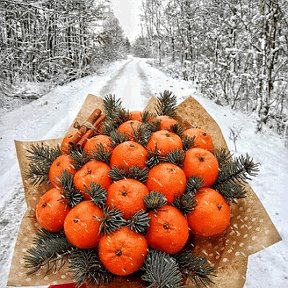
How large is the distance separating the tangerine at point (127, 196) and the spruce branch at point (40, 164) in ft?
1.43

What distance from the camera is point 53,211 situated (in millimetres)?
1368

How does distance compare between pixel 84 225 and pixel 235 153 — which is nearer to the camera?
pixel 84 225

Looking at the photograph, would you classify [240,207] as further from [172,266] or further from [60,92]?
[60,92]


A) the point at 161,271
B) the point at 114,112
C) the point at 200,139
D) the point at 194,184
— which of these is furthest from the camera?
the point at 114,112

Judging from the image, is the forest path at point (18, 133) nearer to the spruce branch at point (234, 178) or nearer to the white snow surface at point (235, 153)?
the white snow surface at point (235, 153)

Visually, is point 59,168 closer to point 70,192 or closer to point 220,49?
point 70,192

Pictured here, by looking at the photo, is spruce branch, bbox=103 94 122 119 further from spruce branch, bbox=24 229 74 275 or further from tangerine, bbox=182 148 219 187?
spruce branch, bbox=24 229 74 275

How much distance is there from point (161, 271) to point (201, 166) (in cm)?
46

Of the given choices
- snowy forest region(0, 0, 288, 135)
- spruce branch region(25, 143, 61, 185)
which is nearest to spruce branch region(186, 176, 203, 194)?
spruce branch region(25, 143, 61, 185)

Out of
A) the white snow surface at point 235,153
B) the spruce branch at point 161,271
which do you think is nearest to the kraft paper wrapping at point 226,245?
the spruce branch at point 161,271

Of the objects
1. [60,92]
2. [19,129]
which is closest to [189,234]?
[19,129]

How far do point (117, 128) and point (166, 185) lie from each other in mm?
506

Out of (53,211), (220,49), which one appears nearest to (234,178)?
(53,211)

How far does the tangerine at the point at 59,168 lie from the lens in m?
1.47
